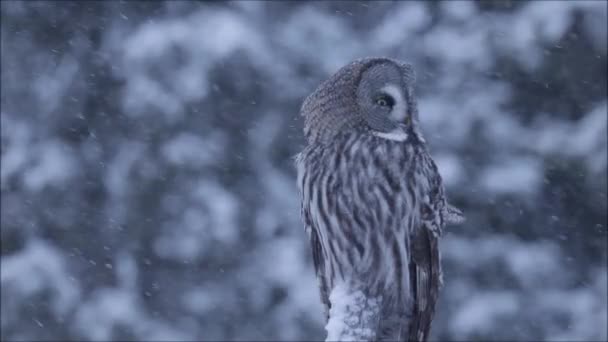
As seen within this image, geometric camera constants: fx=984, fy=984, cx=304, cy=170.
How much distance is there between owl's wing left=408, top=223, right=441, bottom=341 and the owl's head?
0.30 meters

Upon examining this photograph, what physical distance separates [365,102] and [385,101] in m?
0.08

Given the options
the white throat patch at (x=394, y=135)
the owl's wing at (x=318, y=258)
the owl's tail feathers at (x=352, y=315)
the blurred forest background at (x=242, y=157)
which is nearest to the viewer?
the owl's tail feathers at (x=352, y=315)

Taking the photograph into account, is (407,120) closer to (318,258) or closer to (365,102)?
(365,102)

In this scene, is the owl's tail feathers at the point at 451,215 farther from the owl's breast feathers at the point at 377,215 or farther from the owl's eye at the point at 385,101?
the owl's eye at the point at 385,101

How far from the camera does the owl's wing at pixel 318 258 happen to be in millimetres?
2775

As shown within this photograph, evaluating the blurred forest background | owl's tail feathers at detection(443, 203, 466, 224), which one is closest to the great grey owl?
owl's tail feathers at detection(443, 203, 466, 224)

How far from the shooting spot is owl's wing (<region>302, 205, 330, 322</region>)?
2775 mm

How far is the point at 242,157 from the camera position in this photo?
7.54 m

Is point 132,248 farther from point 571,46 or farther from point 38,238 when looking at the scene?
point 571,46

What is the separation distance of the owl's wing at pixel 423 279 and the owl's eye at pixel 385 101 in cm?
36

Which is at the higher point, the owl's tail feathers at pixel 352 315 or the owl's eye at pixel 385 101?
the owl's eye at pixel 385 101

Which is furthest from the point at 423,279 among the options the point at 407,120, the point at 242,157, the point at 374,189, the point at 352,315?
the point at 242,157

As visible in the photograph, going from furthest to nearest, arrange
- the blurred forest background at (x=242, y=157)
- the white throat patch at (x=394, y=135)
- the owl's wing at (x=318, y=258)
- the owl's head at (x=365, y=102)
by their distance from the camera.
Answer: the blurred forest background at (x=242, y=157)
the owl's wing at (x=318, y=258)
the white throat patch at (x=394, y=135)
the owl's head at (x=365, y=102)

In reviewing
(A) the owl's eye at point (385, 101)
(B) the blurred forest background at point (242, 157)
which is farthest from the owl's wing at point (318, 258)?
(B) the blurred forest background at point (242, 157)
